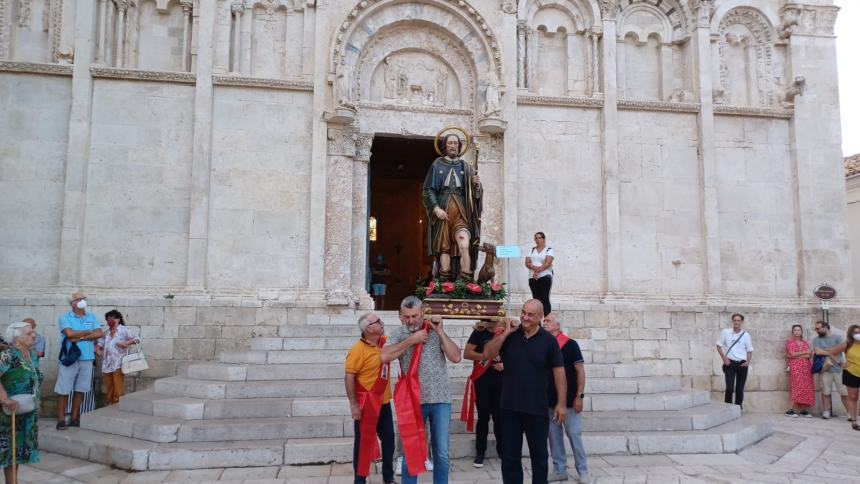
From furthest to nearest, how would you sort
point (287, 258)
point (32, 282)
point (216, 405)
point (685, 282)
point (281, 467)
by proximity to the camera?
point (685, 282)
point (287, 258)
point (32, 282)
point (216, 405)
point (281, 467)

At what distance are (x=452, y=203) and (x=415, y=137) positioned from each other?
5053mm

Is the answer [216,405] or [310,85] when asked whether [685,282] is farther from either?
[216,405]

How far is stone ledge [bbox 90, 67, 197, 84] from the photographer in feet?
40.2

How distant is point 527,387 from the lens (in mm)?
5598

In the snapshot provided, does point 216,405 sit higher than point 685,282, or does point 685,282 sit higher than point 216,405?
point 685,282

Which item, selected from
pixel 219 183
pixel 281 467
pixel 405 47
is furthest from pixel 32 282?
pixel 405 47

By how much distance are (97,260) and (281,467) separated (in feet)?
23.4

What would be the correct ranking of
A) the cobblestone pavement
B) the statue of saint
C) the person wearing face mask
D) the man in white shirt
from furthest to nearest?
the man in white shirt < the person wearing face mask < the statue of saint < the cobblestone pavement

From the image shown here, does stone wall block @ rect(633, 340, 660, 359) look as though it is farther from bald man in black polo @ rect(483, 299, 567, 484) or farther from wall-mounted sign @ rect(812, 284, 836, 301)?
bald man in black polo @ rect(483, 299, 567, 484)

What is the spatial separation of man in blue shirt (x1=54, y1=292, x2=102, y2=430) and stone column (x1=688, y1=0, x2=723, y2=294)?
1213cm

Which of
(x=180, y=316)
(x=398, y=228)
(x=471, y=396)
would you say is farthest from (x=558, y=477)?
(x=398, y=228)

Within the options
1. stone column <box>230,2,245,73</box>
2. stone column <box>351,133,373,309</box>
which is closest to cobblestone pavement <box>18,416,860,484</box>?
stone column <box>351,133,373,309</box>

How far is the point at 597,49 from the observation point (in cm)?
1418

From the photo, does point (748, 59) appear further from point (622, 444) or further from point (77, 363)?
point (77, 363)
